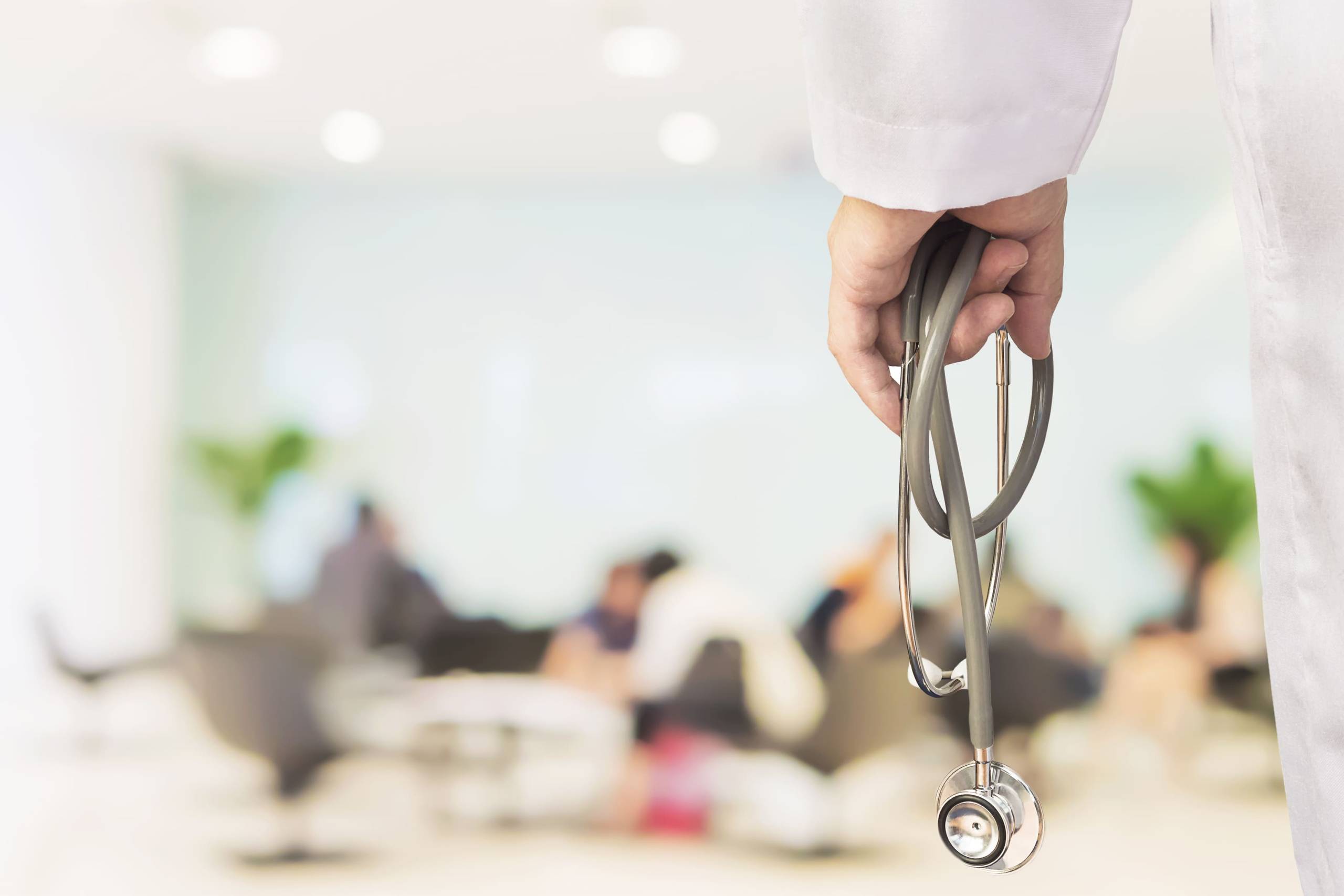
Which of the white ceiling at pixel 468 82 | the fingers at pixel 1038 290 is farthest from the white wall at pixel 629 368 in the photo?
the fingers at pixel 1038 290

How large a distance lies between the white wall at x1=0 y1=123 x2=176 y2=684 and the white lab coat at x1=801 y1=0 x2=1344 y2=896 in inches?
243

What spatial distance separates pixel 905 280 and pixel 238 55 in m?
4.63

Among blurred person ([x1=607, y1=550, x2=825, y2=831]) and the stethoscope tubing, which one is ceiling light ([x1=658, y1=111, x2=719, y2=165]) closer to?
blurred person ([x1=607, y1=550, x2=825, y2=831])

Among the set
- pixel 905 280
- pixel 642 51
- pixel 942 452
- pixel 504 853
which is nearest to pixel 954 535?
pixel 942 452

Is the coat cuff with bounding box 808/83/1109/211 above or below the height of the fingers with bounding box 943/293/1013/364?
above

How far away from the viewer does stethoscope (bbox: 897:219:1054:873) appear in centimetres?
55

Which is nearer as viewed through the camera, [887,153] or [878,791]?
[887,153]

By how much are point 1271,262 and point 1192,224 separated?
6.69 meters

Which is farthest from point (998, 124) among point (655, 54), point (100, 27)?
point (100, 27)

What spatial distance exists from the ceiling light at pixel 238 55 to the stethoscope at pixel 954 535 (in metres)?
4.42

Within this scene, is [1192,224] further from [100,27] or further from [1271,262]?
[1271,262]

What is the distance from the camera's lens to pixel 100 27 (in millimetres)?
4340

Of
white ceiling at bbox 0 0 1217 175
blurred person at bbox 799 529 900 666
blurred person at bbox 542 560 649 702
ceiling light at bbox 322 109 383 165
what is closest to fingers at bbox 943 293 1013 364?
blurred person at bbox 799 529 900 666

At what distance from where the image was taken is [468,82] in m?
4.85
